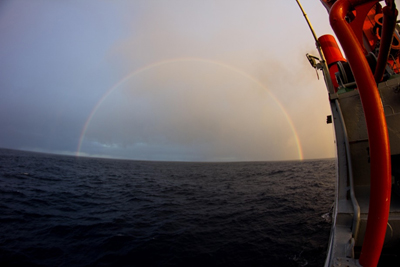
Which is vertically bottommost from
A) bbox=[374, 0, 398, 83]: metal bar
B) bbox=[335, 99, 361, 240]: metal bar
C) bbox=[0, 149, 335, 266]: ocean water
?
bbox=[0, 149, 335, 266]: ocean water

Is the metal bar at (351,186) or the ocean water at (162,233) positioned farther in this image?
the ocean water at (162,233)

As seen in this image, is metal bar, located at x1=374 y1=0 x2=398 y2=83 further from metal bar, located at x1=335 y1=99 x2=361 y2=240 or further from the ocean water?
the ocean water

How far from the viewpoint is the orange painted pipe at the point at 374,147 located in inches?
65.2

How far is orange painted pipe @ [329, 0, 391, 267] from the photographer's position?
5.43ft

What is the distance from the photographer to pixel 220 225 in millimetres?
8914

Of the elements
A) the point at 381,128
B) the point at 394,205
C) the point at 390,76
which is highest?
the point at 390,76

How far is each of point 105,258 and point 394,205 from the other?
28.2 feet

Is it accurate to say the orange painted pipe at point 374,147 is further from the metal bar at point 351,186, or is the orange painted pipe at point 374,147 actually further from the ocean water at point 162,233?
the ocean water at point 162,233

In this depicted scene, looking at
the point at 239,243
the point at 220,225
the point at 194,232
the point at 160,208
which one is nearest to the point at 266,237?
the point at 239,243

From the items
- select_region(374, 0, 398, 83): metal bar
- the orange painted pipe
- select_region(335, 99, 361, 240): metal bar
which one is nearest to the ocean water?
select_region(335, 99, 361, 240): metal bar

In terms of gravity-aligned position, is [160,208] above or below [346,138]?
below

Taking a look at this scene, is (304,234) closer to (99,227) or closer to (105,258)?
(105,258)

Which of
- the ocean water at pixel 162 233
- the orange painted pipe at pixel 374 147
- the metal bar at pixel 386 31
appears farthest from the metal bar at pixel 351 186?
the metal bar at pixel 386 31

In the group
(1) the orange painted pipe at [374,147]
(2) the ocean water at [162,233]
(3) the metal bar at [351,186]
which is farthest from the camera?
(2) the ocean water at [162,233]
